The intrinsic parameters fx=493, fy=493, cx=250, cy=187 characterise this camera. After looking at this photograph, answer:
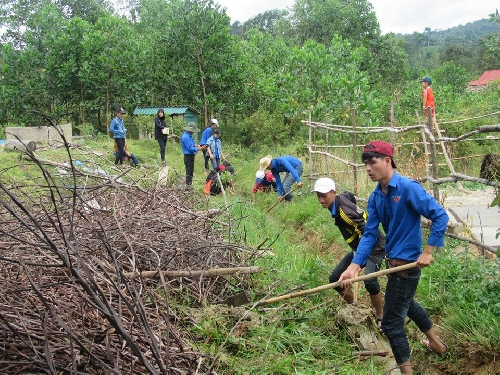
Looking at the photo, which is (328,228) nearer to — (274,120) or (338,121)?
(338,121)

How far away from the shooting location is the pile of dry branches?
7.79 feet

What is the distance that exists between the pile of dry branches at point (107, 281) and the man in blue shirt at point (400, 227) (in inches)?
47.1

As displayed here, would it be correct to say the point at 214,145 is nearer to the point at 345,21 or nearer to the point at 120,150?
the point at 120,150

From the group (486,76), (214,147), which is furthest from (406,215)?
(486,76)

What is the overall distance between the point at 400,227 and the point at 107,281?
6.38 feet

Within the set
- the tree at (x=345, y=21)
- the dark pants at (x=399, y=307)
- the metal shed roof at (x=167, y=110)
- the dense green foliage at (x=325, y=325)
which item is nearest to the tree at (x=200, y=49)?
the metal shed roof at (x=167, y=110)

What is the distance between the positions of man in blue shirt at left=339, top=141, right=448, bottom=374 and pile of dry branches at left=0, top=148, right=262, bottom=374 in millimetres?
1197

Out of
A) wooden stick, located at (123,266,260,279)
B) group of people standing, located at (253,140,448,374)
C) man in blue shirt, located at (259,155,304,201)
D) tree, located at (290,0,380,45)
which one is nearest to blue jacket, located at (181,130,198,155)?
man in blue shirt, located at (259,155,304,201)

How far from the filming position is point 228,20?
729 inches

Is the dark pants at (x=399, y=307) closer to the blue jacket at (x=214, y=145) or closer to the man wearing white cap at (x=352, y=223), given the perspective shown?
the man wearing white cap at (x=352, y=223)

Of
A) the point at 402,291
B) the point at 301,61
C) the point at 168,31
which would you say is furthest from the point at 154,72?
the point at 402,291

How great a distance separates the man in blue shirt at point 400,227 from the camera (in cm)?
323

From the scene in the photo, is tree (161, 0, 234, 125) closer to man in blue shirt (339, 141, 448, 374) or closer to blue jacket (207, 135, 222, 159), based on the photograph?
blue jacket (207, 135, 222, 159)

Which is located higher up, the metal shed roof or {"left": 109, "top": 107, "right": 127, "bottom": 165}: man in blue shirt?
the metal shed roof
